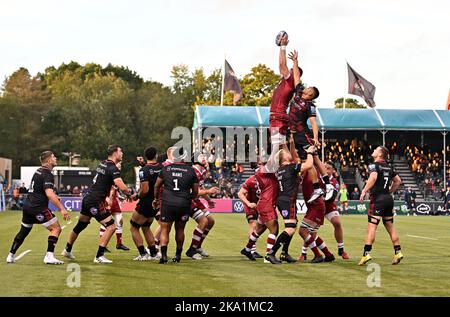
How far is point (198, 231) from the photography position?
17.4 metres

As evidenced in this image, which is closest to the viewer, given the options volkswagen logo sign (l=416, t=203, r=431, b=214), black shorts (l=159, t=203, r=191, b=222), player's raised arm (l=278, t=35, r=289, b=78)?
player's raised arm (l=278, t=35, r=289, b=78)

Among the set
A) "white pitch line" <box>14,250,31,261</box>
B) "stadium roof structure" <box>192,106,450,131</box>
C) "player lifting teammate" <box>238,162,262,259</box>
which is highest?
"stadium roof structure" <box>192,106,450,131</box>

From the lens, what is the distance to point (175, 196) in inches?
628

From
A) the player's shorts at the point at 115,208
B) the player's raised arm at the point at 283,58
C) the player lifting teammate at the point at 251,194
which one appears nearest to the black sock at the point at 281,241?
the player lifting teammate at the point at 251,194

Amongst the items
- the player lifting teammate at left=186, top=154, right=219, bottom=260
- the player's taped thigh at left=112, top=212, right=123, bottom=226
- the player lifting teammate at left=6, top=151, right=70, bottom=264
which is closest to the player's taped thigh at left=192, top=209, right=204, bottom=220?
the player lifting teammate at left=186, top=154, right=219, bottom=260

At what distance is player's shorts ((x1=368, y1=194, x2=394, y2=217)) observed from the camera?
15812mm

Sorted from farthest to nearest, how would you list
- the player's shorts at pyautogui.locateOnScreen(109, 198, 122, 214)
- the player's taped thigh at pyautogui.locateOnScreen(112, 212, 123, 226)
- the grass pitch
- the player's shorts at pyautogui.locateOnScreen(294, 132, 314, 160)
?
1. the player's shorts at pyautogui.locateOnScreen(109, 198, 122, 214)
2. the player's taped thigh at pyautogui.locateOnScreen(112, 212, 123, 226)
3. the player's shorts at pyautogui.locateOnScreen(294, 132, 314, 160)
4. the grass pitch

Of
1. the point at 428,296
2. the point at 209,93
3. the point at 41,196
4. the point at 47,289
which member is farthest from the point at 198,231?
the point at 209,93

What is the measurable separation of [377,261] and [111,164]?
5.89m

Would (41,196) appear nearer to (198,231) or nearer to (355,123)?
(198,231)

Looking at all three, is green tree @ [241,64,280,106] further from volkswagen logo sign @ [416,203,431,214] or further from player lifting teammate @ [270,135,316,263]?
player lifting teammate @ [270,135,316,263]

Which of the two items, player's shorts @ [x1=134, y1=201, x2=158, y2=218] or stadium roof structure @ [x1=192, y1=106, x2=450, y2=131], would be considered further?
stadium roof structure @ [x1=192, y1=106, x2=450, y2=131]

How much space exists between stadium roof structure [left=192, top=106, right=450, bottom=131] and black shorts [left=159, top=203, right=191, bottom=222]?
37.9 meters

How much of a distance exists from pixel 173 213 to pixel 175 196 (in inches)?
13.6
